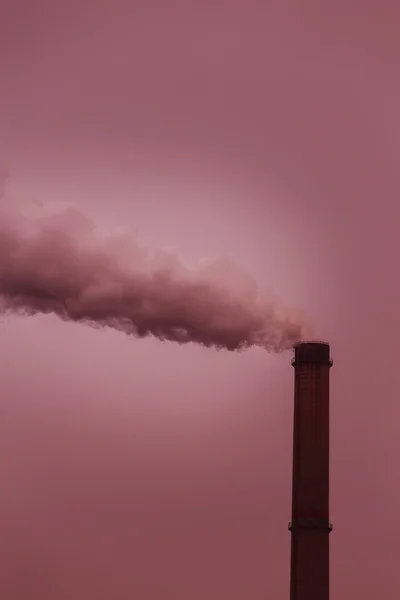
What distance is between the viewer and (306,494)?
1805 cm

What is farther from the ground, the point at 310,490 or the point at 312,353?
the point at 312,353

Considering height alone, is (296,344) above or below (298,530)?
above

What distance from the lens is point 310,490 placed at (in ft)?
59.3

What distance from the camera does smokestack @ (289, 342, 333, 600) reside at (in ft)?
59.0

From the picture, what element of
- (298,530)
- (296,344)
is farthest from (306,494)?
(296,344)

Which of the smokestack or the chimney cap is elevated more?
the chimney cap

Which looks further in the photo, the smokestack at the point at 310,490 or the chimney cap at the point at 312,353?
the chimney cap at the point at 312,353

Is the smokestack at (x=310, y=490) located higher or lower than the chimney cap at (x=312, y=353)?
lower

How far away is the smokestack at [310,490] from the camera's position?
1798 cm

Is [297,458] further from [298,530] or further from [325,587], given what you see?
[325,587]

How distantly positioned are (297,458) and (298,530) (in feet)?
4.65

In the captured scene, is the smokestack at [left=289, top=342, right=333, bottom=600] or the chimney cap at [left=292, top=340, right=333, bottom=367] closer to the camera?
the smokestack at [left=289, top=342, right=333, bottom=600]

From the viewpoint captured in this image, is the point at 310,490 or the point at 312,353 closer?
the point at 310,490

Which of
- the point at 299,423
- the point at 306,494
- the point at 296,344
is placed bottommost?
the point at 306,494
